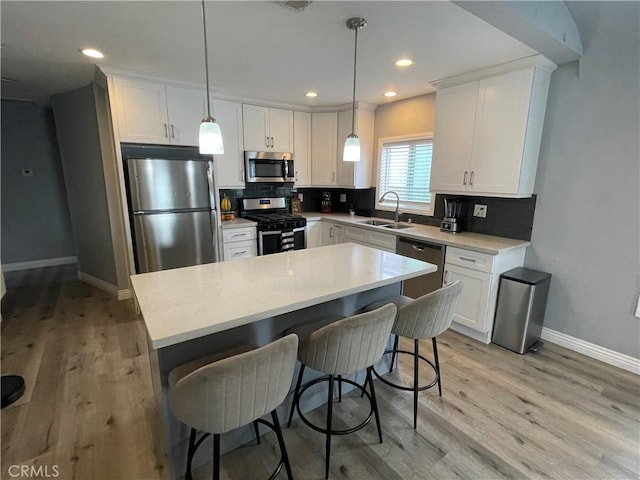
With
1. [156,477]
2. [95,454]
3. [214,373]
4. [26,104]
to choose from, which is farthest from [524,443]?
[26,104]

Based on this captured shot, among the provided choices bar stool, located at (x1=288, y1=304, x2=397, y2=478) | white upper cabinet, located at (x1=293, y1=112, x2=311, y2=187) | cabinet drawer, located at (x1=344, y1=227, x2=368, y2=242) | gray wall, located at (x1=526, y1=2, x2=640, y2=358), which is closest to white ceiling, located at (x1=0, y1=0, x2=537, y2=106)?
gray wall, located at (x1=526, y1=2, x2=640, y2=358)

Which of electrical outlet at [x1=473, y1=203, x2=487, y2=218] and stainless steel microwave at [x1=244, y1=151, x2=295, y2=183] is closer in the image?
electrical outlet at [x1=473, y1=203, x2=487, y2=218]

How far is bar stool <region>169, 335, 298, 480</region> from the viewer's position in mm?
1077

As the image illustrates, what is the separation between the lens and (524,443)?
179 centimetres

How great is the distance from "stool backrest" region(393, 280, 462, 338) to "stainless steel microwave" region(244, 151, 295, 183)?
9.71 ft

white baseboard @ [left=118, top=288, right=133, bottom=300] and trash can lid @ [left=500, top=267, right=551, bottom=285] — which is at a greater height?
trash can lid @ [left=500, top=267, right=551, bottom=285]

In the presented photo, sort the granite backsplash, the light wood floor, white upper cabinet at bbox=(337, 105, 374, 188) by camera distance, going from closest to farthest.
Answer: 1. the light wood floor
2. the granite backsplash
3. white upper cabinet at bbox=(337, 105, 374, 188)

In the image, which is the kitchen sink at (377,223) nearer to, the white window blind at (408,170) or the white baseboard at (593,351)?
the white window blind at (408,170)

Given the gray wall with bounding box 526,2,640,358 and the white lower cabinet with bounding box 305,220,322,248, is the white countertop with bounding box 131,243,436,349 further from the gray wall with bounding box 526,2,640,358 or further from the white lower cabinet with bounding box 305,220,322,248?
the white lower cabinet with bounding box 305,220,322,248

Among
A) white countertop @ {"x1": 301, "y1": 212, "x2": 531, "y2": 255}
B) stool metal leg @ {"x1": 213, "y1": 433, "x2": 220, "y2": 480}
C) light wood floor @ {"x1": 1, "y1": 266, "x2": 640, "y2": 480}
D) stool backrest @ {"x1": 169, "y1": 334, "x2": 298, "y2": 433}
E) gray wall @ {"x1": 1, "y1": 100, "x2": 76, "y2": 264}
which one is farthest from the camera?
gray wall @ {"x1": 1, "y1": 100, "x2": 76, "y2": 264}

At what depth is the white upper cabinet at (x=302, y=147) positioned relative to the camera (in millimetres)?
4426

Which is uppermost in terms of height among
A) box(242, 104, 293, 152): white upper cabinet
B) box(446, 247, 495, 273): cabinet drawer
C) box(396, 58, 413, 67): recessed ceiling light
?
box(396, 58, 413, 67): recessed ceiling light

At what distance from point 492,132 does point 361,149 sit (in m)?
1.82

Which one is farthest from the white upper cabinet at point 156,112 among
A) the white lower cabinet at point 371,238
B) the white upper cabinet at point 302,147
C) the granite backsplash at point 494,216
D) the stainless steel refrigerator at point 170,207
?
the granite backsplash at point 494,216
